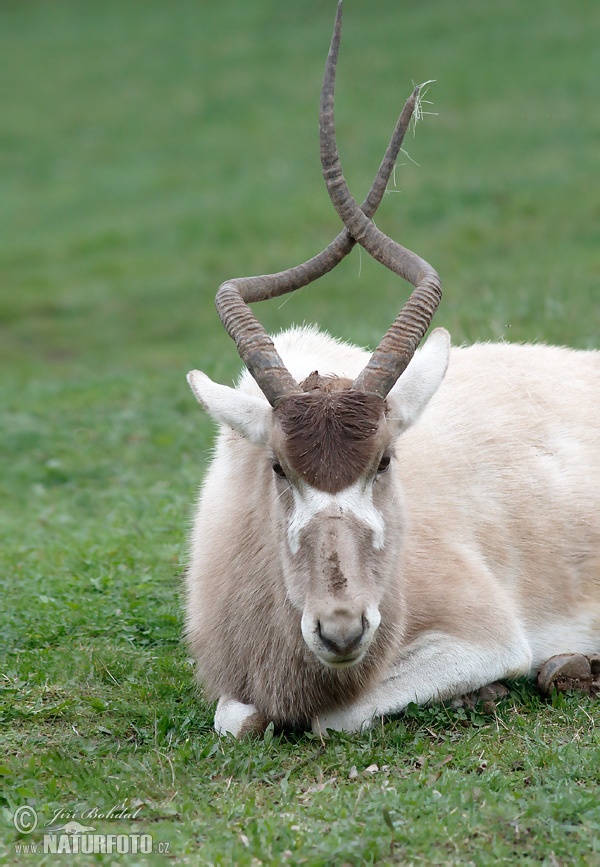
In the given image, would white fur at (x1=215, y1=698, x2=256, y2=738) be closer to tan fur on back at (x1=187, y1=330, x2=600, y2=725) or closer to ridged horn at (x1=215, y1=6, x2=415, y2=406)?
tan fur on back at (x1=187, y1=330, x2=600, y2=725)

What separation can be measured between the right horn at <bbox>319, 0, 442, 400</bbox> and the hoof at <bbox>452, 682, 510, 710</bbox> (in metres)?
1.53

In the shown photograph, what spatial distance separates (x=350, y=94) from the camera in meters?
26.4

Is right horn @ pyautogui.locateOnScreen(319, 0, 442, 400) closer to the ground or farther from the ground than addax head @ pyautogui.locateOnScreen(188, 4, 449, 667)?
farther from the ground

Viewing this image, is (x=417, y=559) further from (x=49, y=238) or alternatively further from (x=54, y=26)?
(x=54, y=26)

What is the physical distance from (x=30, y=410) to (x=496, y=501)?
278 inches

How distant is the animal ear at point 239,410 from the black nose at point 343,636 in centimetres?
97

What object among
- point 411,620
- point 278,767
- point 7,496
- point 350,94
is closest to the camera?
point 278,767

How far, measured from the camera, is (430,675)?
5.60 meters

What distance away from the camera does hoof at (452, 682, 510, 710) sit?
5.61m

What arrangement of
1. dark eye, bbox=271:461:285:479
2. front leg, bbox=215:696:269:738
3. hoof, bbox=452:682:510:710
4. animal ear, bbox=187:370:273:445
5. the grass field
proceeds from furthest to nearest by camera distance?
hoof, bbox=452:682:510:710
front leg, bbox=215:696:269:738
animal ear, bbox=187:370:273:445
dark eye, bbox=271:461:285:479
the grass field

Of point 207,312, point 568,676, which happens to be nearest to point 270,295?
point 568,676

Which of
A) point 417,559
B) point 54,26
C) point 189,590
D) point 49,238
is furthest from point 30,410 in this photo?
point 54,26

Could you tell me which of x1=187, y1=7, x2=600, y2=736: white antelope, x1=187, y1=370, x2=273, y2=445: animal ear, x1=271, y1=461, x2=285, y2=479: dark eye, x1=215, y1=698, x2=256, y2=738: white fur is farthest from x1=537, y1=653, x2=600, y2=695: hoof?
x1=187, y1=370, x2=273, y2=445: animal ear

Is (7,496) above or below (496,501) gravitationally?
below
